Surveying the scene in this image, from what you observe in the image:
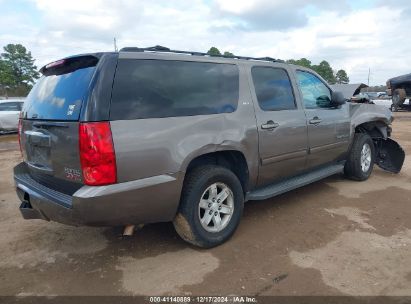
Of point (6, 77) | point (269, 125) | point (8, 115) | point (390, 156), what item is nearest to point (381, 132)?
point (390, 156)

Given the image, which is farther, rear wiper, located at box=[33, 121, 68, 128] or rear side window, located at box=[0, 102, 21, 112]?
rear side window, located at box=[0, 102, 21, 112]

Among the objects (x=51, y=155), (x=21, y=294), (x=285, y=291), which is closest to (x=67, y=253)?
(x=21, y=294)

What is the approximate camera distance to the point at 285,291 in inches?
115

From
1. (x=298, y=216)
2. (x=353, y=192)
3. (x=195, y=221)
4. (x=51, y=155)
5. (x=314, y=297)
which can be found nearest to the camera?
(x=314, y=297)

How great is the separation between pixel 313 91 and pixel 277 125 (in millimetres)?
1263

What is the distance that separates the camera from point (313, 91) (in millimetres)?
5180

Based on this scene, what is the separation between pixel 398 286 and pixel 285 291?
90 centimetres

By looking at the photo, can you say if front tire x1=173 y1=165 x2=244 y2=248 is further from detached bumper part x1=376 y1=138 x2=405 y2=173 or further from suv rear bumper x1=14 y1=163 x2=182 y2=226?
detached bumper part x1=376 y1=138 x2=405 y2=173

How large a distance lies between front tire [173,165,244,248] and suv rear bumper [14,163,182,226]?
15cm

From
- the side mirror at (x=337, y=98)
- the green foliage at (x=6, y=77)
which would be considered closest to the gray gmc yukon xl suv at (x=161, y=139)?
the side mirror at (x=337, y=98)

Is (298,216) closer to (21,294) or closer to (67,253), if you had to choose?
(67,253)

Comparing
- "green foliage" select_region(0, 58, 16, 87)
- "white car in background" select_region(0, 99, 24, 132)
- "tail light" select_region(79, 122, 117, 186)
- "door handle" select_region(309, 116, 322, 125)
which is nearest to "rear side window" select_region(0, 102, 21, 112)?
"white car in background" select_region(0, 99, 24, 132)

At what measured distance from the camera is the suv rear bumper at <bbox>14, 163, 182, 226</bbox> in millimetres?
2920

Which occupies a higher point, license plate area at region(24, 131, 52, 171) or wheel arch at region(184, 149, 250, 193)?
license plate area at region(24, 131, 52, 171)
